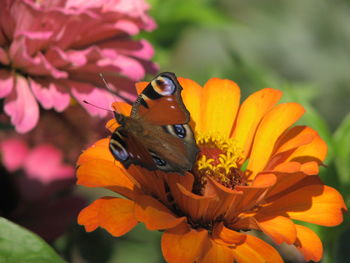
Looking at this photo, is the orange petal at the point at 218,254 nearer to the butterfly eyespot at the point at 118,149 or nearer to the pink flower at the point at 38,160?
the butterfly eyespot at the point at 118,149

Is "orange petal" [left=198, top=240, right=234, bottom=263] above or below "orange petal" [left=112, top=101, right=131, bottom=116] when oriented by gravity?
above

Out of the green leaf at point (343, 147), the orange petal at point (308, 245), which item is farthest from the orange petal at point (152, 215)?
the green leaf at point (343, 147)

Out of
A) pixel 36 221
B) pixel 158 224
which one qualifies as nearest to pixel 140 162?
A: pixel 158 224

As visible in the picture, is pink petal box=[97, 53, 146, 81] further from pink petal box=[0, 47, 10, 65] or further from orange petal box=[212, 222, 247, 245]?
orange petal box=[212, 222, 247, 245]

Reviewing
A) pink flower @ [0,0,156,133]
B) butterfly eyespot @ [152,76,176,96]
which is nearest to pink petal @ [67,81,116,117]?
pink flower @ [0,0,156,133]

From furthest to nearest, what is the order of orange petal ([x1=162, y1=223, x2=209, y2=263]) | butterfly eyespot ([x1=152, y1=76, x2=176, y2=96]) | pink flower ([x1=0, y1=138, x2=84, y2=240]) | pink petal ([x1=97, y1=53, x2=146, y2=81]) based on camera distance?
pink flower ([x1=0, y1=138, x2=84, y2=240]), pink petal ([x1=97, y1=53, x2=146, y2=81]), butterfly eyespot ([x1=152, y1=76, x2=176, y2=96]), orange petal ([x1=162, y1=223, x2=209, y2=263])

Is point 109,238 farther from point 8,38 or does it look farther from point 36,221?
point 8,38
